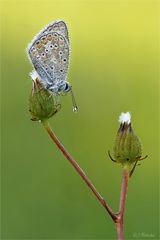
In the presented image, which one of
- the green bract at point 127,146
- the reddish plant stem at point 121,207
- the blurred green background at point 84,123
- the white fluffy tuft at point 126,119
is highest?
the white fluffy tuft at point 126,119

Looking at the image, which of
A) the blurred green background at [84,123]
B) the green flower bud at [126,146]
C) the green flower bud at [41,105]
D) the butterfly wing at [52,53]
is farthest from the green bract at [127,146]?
the blurred green background at [84,123]

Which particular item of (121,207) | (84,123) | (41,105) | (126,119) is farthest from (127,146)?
(84,123)

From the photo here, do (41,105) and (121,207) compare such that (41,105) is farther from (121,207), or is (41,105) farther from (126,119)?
(121,207)

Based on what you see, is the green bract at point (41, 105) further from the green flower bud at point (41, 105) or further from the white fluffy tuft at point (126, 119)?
A: the white fluffy tuft at point (126, 119)

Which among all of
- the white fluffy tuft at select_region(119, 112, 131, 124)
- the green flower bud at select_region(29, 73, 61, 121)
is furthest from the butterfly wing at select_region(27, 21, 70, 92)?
the white fluffy tuft at select_region(119, 112, 131, 124)

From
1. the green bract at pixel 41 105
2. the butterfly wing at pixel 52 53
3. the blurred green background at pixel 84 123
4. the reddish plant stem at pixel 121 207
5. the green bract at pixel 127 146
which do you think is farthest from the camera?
the blurred green background at pixel 84 123

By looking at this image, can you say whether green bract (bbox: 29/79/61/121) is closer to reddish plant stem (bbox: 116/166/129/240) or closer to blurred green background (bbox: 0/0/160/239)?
reddish plant stem (bbox: 116/166/129/240)

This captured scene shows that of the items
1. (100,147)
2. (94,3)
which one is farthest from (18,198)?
(94,3)
